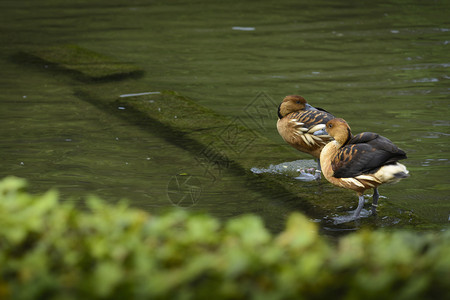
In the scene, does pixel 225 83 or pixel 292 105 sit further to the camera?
pixel 225 83

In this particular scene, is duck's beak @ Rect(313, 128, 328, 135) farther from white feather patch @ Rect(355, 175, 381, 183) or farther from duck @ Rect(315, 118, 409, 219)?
white feather patch @ Rect(355, 175, 381, 183)

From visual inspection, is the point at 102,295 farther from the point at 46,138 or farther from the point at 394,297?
the point at 46,138

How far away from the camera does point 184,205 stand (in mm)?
6734

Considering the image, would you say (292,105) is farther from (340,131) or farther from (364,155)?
(364,155)

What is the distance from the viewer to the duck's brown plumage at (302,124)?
7000mm

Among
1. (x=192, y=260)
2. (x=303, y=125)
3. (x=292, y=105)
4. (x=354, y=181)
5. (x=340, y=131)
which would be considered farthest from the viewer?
(x=292, y=105)

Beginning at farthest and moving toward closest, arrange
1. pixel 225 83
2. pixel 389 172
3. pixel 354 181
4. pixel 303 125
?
pixel 225 83 < pixel 303 125 < pixel 354 181 < pixel 389 172

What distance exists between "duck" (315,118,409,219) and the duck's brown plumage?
565mm

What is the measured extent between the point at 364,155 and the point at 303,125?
4.37 feet

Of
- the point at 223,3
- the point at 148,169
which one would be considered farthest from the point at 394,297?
the point at 223,3

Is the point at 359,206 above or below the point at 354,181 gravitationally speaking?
below

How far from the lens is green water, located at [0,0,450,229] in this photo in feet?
23.5

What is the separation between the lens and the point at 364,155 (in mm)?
5887

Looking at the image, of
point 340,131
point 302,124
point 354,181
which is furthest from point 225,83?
point 354,181
